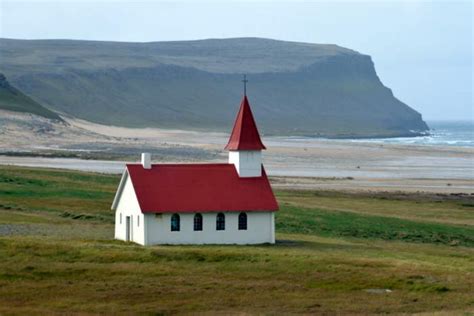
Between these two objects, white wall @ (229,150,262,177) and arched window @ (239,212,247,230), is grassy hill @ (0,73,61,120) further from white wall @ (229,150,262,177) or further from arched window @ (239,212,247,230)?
arched window @ (239,212,247,230)

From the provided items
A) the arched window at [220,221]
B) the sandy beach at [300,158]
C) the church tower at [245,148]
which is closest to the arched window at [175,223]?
the arched window at [220,221]

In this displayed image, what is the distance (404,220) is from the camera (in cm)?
6100

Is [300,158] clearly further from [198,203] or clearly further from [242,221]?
[198,203]

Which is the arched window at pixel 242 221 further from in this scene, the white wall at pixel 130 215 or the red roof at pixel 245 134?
the white wall at pixel 130 215

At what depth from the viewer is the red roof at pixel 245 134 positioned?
52125mm

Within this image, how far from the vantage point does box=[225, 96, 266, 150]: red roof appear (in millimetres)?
52125

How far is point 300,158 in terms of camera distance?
397ft

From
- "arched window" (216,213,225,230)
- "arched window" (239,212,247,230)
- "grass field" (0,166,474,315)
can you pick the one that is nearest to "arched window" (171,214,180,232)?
"arched window" (216,213,225,230)

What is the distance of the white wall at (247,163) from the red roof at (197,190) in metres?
0.30

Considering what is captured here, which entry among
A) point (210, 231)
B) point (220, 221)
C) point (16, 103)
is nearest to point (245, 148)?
point (220, 221)

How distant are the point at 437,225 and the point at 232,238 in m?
13.8

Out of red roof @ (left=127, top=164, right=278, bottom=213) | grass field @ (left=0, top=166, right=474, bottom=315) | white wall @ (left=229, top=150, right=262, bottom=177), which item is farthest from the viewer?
white wall @ (left=229, top=150, right=262, bottom=177)

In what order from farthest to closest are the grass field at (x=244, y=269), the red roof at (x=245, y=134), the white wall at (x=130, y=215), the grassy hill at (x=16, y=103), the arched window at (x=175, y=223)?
the grassy hill at (x=16, y=103) → the red roof at (x=245, y=134) → the arched window at (x=175, y=223) → the white wall at (x=130, y=215) → the grass field at (x=244, y=269)

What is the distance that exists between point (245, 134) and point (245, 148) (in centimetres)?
87
